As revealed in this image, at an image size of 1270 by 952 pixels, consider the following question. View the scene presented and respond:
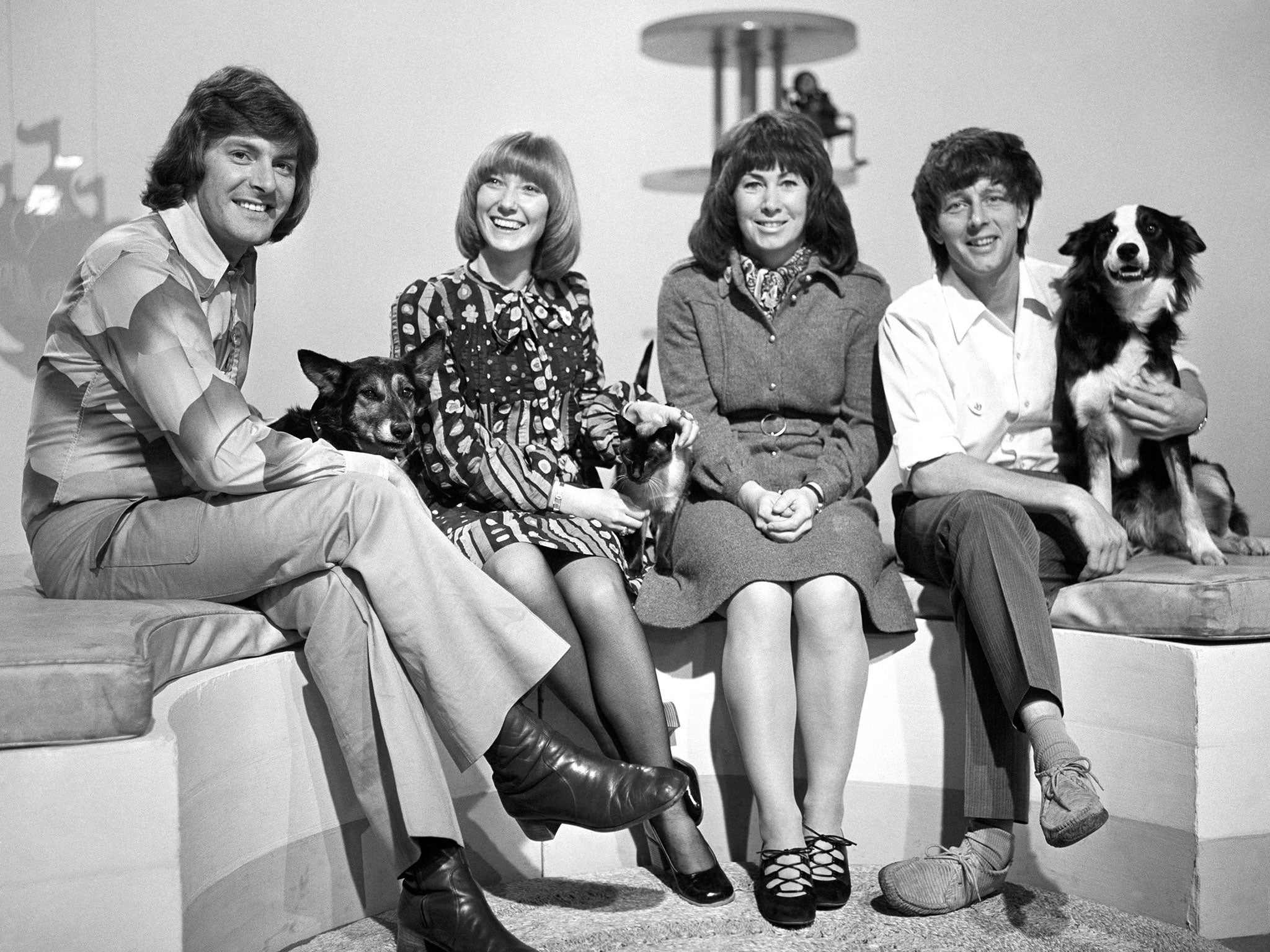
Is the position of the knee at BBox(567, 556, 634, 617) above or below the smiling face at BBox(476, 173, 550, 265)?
below

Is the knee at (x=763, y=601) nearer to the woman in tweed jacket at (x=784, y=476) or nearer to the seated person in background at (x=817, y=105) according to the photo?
the woman in tweed jacket at (x=784, y=476)

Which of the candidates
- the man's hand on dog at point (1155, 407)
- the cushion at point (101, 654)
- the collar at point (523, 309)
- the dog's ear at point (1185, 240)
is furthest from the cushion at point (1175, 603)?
the cushion at point (101, 654)

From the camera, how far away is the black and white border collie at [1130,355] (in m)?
2.34

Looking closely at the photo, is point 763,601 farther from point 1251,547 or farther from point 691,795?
point 1251,547

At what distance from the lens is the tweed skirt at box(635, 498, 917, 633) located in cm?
215

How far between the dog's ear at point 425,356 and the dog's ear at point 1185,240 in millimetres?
1464

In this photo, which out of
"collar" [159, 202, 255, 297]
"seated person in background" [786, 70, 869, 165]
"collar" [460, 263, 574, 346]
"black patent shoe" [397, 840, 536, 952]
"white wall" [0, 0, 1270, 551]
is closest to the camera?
"black patent shoe" [397, 840, 536, 952]

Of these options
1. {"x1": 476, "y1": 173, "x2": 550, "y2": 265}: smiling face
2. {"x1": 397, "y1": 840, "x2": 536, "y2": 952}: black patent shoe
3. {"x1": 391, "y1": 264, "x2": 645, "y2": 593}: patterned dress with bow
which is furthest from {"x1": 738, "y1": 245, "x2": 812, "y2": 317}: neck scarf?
{"x1": 397, "y1": 840, "x2": 536, "y2": 952}: black patent shoe

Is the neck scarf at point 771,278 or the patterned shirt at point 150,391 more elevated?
the neck scarf at point 771,278

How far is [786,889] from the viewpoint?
197 cm

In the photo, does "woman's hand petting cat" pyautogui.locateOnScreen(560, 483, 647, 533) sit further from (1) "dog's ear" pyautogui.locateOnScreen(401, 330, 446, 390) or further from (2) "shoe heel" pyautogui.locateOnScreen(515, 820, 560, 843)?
(2) "shoe heel" pyautogui.locateOnScreen(515, 820, 560, 843)

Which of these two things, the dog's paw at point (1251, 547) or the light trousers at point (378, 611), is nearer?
the light trousers at point (378, 611)

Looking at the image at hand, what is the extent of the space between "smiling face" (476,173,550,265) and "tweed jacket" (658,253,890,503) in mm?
Result: 351

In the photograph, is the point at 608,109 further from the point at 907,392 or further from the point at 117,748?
the point at 117,748
